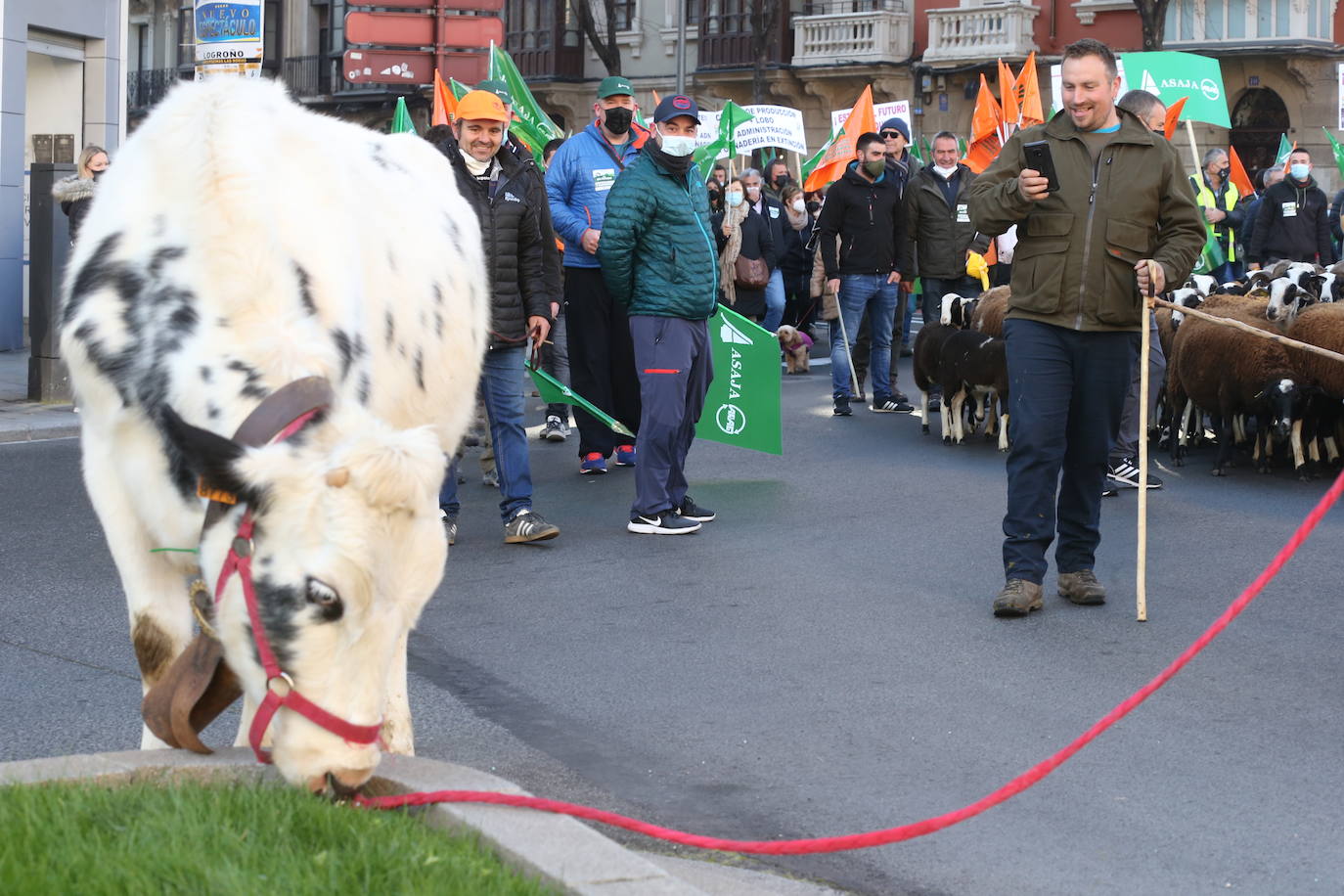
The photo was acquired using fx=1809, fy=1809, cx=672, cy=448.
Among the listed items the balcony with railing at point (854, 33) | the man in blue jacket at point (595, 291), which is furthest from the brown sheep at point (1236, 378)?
the balcony with railing at point (854, 33)

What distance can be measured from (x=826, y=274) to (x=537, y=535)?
740 centimetres

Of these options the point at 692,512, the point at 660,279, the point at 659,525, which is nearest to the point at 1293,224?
the point at 692,512

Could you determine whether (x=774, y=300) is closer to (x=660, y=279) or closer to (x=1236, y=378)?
(x=1236, y=378)

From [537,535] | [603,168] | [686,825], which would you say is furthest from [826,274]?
[686,825]

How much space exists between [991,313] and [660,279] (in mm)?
5516

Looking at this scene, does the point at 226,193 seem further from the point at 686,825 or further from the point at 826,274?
the point at 826,274

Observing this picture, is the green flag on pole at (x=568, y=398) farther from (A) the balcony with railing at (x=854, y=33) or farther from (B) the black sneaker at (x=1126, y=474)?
(A) the balcony with railing at (x=854, y=33)

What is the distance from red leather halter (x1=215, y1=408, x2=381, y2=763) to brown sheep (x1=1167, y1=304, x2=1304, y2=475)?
9.72 m

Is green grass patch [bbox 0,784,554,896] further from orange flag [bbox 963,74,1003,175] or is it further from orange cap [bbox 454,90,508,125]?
orange flag [bbox 963,74,1003,175]

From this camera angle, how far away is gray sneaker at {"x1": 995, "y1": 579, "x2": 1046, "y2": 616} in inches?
314

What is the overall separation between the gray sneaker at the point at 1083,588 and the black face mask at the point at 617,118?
533 centimetres

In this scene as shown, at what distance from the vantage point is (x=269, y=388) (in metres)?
4.02

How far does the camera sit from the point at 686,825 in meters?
5.18

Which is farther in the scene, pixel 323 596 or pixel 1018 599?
pixel 1018 599
